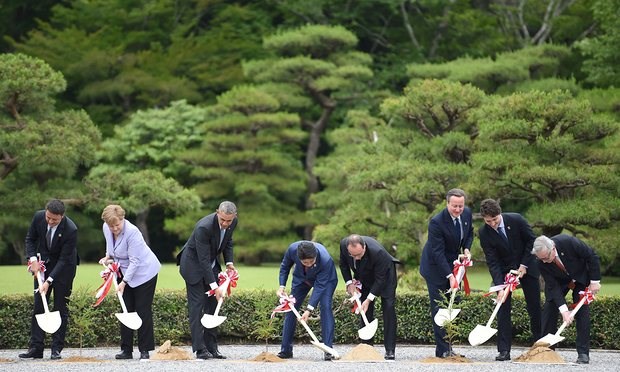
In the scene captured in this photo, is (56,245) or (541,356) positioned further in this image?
(56,245)

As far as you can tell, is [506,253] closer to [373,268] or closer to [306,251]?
[373,268]

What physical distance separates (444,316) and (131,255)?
2893 millimetres

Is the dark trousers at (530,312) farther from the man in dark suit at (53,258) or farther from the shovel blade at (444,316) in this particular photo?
the man in dark suit at (53,258)

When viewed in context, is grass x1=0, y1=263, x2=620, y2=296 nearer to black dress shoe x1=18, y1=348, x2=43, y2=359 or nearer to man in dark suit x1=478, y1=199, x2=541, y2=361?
black dress shoe x1=18, y1=348, x2=43, y2=359

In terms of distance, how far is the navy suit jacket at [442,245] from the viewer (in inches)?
396

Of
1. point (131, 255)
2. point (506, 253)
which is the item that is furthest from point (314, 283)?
point (506, 253)

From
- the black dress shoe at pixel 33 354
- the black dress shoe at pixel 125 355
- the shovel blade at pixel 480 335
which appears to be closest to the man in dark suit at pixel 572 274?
the shovel blade at pixel 480 335

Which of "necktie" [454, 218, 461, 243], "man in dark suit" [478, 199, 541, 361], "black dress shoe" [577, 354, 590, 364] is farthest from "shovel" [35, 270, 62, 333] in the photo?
"black dress shoe" [577, 354, 590, 364]

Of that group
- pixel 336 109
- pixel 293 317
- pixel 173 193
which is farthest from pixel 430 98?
pixel 336 109

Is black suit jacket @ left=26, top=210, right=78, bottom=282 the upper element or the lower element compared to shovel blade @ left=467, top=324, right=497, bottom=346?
upper

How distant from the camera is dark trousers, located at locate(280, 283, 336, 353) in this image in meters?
10.2

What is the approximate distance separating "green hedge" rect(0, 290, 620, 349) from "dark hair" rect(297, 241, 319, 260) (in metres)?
2.04

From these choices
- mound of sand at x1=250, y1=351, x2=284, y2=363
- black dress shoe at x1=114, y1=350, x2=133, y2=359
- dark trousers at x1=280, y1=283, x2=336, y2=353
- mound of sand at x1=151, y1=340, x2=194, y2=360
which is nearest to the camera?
mound of sand at x1=250, y1=351, x2=284, y2=363

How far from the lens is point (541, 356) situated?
387 inches
